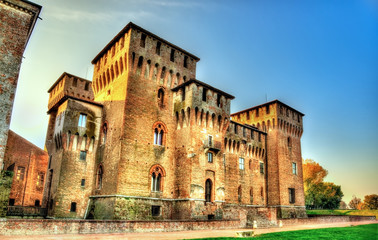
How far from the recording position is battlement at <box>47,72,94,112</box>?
29.9 m

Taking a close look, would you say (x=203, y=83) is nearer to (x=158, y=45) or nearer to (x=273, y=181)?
(x=158, y=45)

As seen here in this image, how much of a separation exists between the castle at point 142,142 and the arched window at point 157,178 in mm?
79

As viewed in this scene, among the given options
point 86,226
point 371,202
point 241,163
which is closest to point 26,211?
point 86,226

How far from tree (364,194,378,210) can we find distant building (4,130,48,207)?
78.6m

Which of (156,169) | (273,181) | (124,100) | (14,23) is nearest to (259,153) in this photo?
(273,181)

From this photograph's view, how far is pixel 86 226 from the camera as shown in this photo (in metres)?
14.8

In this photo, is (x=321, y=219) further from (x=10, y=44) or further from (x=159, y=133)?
(x=10, y=44)

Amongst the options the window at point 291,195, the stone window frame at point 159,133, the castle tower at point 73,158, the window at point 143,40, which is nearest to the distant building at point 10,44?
the castle tower at point 73,158

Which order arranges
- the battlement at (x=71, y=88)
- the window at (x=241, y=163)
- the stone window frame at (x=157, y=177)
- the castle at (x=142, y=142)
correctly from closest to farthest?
the castle at (x=142, y=142) < the stone window frame at (x=157, y=177) < the battlement at (x=71, y=88) < the window at (x=241, y=163)

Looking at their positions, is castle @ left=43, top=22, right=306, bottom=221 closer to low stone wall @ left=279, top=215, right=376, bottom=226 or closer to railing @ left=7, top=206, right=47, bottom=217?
railing @ left=7, top=206, right=47, bottom=217

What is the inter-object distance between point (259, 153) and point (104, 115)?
63.0 ft

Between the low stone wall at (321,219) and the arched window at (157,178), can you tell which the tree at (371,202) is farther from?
the arched window at (157,178)

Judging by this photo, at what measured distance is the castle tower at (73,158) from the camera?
870 inches

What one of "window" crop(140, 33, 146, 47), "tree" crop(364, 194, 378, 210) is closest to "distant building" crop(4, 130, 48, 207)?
"window" crop(140, 33, 146, 47)
